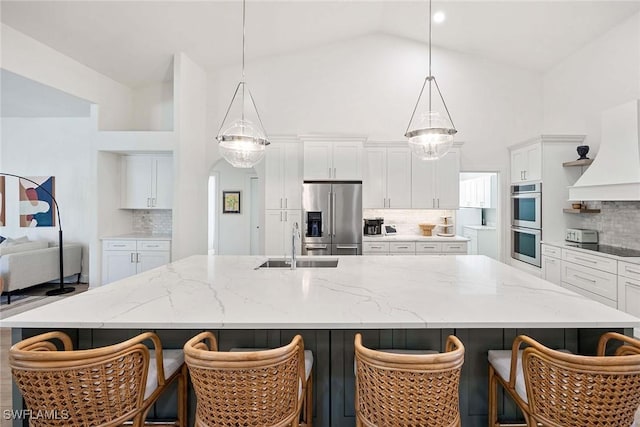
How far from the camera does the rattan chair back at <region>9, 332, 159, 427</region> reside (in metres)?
1.17

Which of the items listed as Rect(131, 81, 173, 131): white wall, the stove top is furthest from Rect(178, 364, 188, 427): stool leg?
Rect(131, 81, 173, 131): white wall

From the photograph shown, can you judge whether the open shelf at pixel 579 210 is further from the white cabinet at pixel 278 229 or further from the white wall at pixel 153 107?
the white wall at pixel 153 107

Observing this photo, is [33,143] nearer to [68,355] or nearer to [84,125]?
[84,125]

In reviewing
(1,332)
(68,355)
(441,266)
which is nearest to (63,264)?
(1,332)

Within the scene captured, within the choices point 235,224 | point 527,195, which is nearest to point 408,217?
point 527,195

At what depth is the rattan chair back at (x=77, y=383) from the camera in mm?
1174

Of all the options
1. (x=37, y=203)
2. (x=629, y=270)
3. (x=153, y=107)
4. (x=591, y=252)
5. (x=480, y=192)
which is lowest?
(x=629, y=270)

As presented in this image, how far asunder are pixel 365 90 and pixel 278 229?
2.67 metres

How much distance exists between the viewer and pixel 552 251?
4.26 m

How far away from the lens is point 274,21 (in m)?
4.54

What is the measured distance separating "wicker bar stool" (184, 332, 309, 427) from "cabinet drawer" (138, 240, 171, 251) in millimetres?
3876

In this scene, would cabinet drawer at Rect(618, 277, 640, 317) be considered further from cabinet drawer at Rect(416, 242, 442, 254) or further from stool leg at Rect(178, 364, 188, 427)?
stool leg at Rect(178, 364, 188, 427)

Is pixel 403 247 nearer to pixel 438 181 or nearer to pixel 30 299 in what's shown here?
pixel 438 181

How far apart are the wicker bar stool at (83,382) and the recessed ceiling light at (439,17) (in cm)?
517
